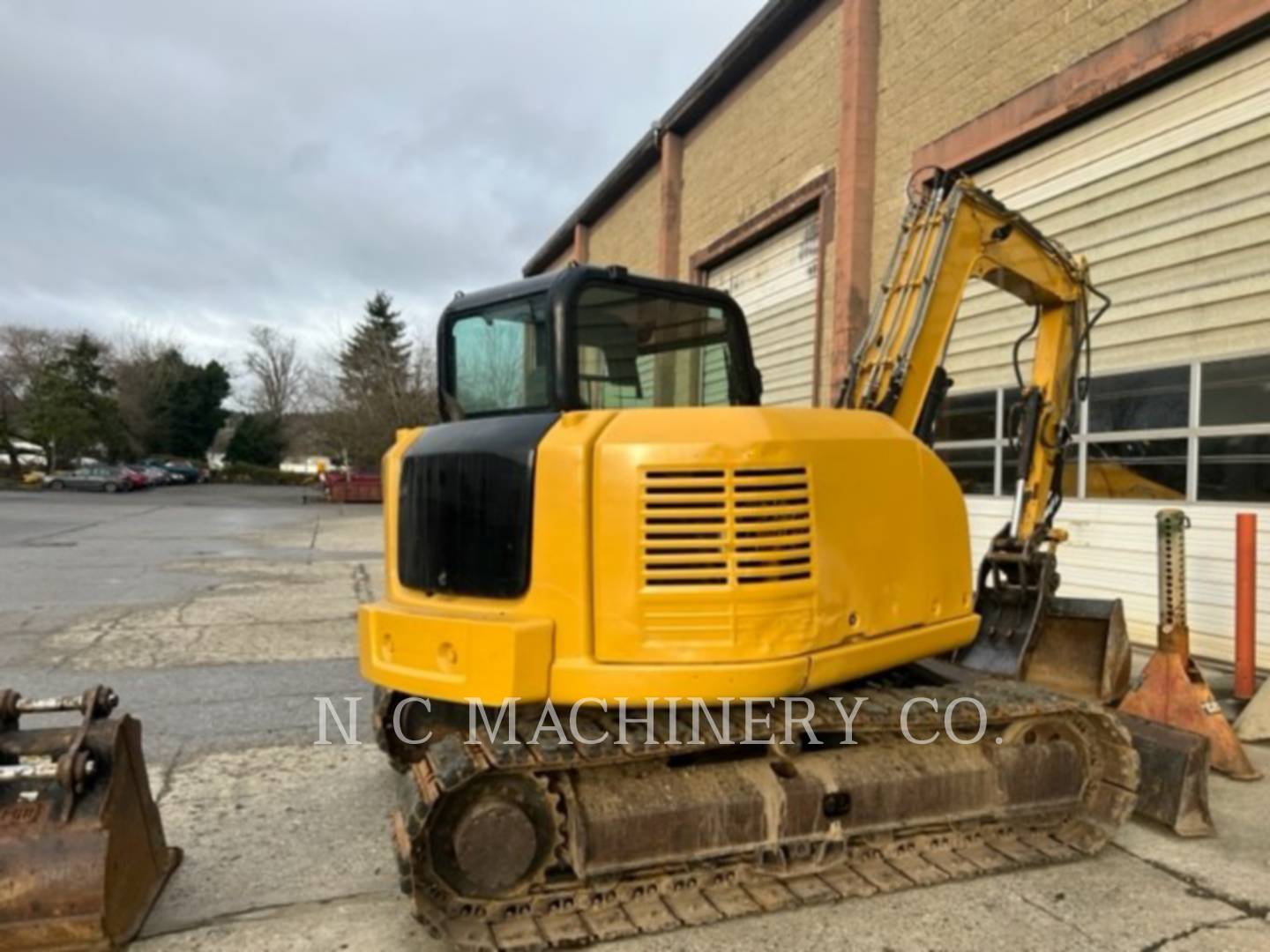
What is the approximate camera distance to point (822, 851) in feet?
10.9

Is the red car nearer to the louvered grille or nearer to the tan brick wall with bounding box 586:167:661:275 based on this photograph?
the tan brick wall with bounding box 586:167:661:275

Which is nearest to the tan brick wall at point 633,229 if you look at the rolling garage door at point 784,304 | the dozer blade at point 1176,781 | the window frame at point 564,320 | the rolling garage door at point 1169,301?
the rolling garage door at point 784,304

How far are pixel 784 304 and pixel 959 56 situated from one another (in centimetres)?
421

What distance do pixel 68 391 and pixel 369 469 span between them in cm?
2283

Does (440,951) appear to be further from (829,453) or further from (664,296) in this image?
(664,296)

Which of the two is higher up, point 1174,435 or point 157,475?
point 1174,435

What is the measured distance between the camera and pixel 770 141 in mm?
12711

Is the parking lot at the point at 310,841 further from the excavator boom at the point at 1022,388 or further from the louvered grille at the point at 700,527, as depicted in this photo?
the louvered grille at the point at 700,527

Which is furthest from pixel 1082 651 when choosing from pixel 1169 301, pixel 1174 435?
pixel 1169 301

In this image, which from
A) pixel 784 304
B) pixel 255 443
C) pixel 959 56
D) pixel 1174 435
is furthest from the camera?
pixel 255 443

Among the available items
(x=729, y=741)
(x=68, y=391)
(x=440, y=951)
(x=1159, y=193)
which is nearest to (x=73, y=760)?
(x=440, y=951)

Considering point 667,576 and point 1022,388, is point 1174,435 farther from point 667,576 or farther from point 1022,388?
point 667,576

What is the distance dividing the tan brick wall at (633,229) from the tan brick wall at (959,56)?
7032 millimetres

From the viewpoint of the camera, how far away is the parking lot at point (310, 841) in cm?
306
